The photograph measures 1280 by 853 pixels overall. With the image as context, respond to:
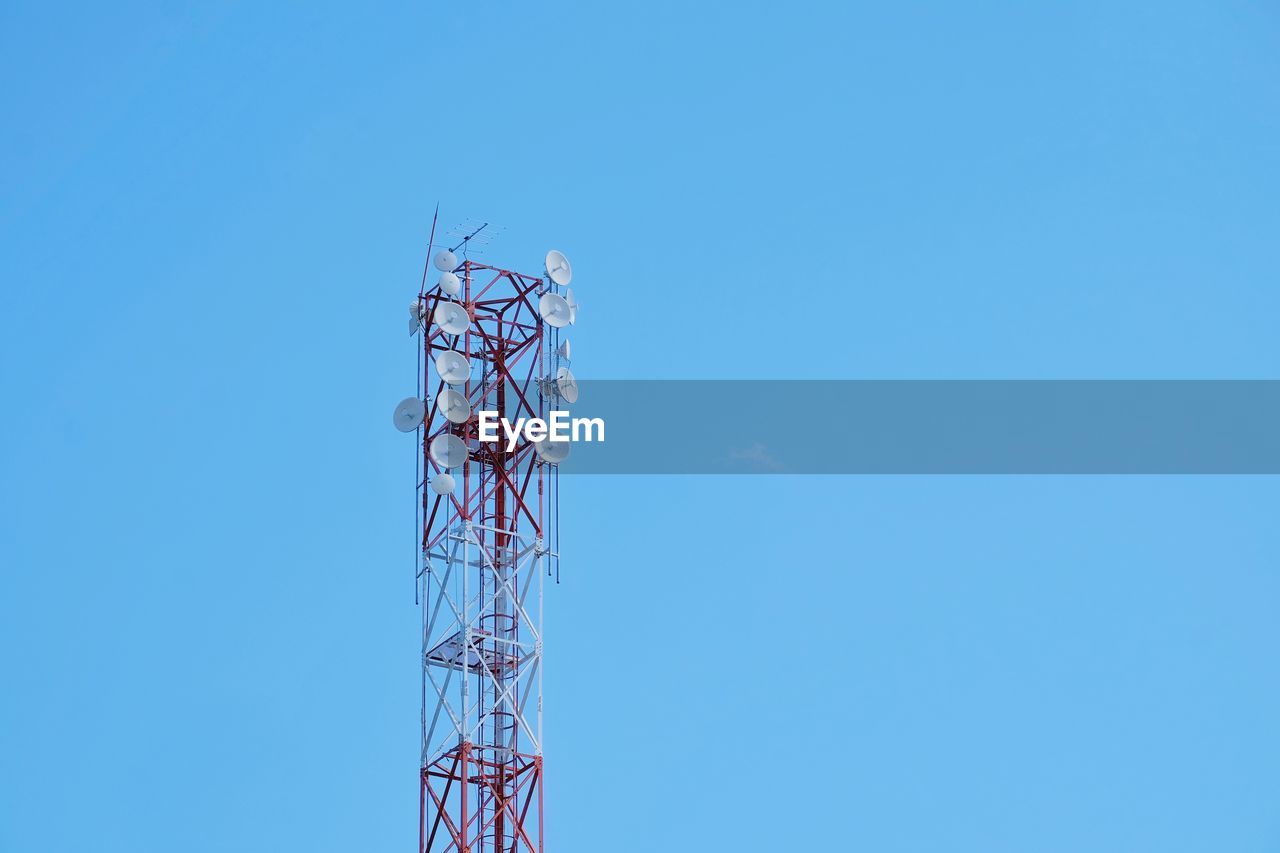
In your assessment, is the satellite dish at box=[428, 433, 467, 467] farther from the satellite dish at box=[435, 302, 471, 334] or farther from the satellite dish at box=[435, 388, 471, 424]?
the satellite dish at box=[435, 302, 471, 334]

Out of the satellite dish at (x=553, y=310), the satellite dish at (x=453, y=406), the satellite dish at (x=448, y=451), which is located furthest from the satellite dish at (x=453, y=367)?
the satellite dish at (x=553, y=310)

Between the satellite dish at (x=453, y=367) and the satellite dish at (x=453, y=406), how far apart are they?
419 mm

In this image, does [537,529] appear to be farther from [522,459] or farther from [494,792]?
[494,792]

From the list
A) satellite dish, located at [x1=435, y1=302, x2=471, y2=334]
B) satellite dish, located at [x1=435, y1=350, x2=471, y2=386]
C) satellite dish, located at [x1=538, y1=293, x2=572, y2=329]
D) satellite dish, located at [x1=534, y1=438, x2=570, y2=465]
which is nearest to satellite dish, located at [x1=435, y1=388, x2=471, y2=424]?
satellite dish, located at [x1=435, y1=350, x2=471, y2=386]

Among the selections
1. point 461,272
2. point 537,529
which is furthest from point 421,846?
point 461,272

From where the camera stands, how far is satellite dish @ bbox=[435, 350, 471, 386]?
93.1 m

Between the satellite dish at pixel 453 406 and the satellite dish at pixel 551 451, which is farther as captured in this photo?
the satellite dish at pixel 551 451

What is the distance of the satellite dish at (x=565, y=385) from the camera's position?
95.3 meters

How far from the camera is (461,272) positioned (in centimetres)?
9512

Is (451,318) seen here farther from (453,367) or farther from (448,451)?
(448,451)

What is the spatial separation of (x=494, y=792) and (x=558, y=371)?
13.2 meters

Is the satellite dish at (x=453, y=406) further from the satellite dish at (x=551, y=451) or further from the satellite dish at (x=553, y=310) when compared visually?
the satellite dish at (x=553, y=310)

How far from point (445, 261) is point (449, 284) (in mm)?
928

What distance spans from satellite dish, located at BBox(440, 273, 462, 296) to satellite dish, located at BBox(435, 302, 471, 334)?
1.79 feet
